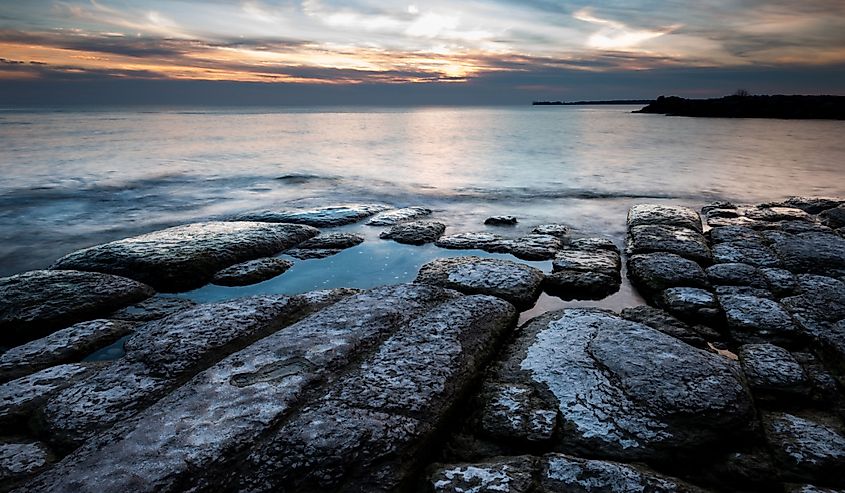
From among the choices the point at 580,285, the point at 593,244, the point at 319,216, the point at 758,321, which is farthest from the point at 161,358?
the point at 319,216

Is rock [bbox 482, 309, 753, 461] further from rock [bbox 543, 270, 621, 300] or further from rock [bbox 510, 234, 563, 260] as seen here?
rock [bbox 510, 234, 563, 260]

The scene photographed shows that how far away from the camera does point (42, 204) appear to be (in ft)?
37.9

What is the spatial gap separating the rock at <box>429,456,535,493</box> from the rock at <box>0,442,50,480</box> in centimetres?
217

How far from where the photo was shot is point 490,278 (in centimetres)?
543

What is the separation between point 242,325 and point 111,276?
2629mm

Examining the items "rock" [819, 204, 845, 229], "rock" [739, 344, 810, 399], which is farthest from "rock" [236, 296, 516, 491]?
"rock" [819, 204, 845, 229]

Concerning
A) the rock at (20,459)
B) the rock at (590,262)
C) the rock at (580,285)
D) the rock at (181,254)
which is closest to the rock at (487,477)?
the rock at (20,459)

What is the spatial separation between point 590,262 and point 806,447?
12.2ft

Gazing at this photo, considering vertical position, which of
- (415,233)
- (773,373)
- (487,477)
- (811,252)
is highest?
Result: (811,252)

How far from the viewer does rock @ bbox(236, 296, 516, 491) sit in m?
2.46

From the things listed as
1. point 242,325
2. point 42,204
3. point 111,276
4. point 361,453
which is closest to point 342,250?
point 111,276

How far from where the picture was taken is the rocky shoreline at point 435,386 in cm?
253

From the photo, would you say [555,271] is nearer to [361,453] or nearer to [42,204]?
[361,453]

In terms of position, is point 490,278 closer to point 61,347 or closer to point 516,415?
point 516,415
